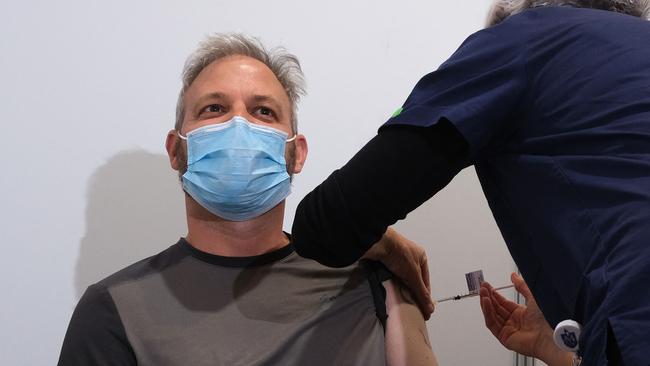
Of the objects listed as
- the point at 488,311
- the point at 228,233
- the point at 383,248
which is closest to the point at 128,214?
the point at 228,233

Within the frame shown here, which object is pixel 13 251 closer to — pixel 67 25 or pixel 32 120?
pixel 32 120

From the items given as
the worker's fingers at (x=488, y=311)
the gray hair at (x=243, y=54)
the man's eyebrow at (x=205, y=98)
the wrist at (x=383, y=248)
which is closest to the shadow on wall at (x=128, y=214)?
the gray hair at (x=243, y=54)

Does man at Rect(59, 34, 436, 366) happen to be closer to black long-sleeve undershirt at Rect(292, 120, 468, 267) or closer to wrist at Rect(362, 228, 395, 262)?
wrist at Rect(362, 228, 395, 262)

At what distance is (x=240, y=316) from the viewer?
136 centimetres

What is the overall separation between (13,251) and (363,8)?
108 centimetres

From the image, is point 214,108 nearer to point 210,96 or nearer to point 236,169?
point 210,96

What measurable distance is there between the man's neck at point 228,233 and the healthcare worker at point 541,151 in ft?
1.62

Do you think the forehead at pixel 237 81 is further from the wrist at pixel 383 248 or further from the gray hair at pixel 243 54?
the wrist at pixel 383 248

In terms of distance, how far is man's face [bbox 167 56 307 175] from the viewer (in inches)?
56.6

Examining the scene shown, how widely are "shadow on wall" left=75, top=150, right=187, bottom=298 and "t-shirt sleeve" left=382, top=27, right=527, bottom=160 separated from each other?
918mm

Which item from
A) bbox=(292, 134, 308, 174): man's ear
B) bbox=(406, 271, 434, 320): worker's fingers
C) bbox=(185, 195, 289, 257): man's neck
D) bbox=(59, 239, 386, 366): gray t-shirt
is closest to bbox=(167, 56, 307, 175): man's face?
bbox=(292, 134, 308, 174): man's ear

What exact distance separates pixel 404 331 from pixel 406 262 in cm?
15

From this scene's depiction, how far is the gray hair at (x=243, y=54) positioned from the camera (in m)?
1.56

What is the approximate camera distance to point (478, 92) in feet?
2.98
